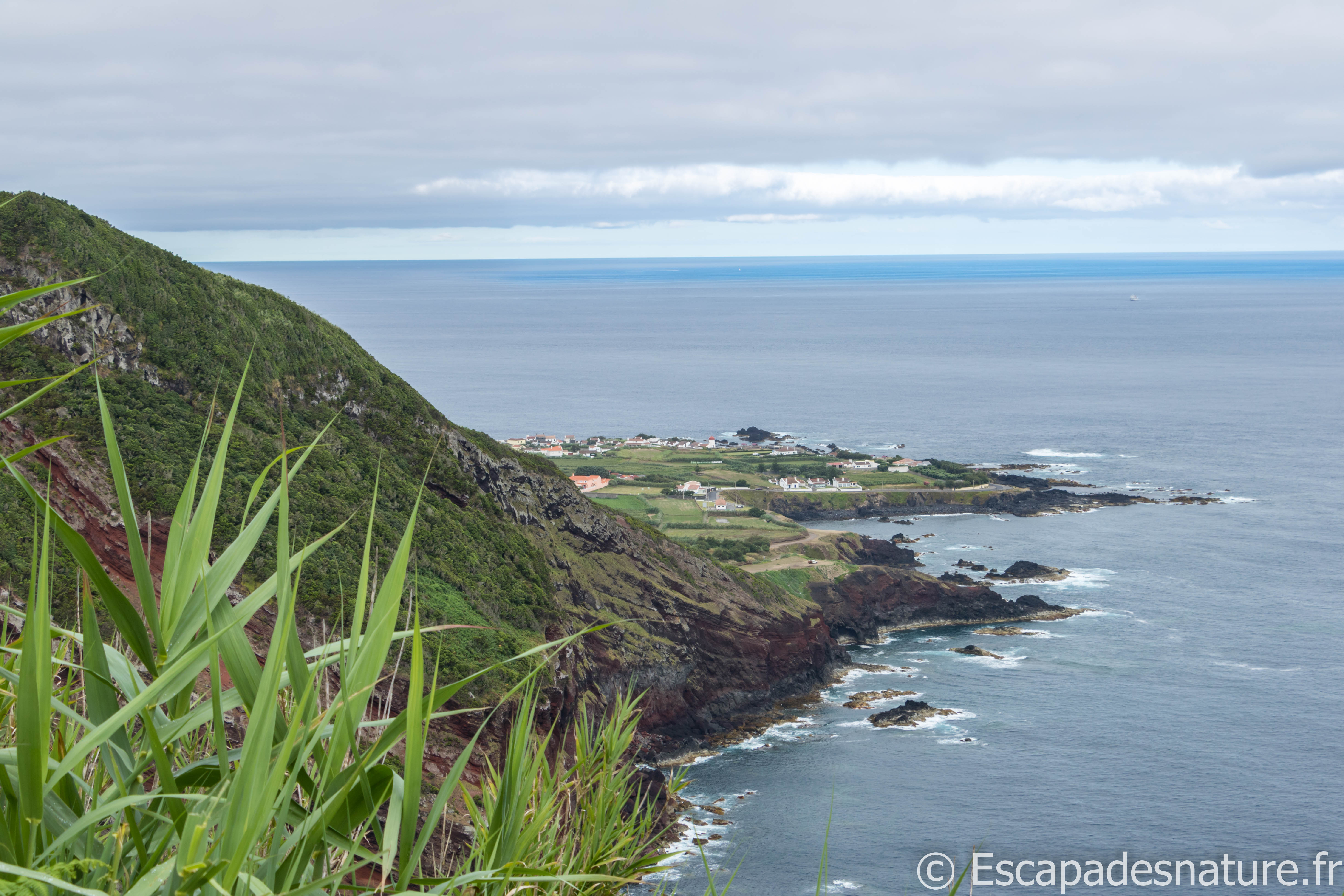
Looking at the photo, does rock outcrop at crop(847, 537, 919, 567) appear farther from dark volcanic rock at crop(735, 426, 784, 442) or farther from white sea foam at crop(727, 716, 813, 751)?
dark volcanic rock at crop(735, 426, 784, 442)

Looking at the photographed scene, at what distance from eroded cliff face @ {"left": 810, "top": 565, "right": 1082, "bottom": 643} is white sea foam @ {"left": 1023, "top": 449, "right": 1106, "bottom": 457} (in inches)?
2026

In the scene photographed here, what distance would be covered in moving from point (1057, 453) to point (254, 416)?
97.0 m

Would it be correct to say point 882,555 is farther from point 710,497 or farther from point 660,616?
point 660,616

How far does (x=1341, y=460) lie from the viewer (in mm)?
108250

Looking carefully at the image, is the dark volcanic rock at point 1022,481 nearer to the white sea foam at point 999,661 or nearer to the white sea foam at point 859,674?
the white sea foam at point 999,661

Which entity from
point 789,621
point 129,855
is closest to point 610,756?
point 129,855

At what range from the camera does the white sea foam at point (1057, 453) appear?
117562 mm

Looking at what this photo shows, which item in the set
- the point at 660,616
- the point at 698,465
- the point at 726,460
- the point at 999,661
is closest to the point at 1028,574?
the point at 999,661

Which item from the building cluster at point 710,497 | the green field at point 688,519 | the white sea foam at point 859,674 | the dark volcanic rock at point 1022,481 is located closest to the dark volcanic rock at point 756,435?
the building cluster at point 710,497

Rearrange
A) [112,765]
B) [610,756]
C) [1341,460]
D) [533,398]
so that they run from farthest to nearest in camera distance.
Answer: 1. [533,398]
2. [1341,460]
3. [610,756]
4. [112,765]

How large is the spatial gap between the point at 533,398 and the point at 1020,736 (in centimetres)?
12190

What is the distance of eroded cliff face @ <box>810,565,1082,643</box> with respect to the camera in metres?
67.6

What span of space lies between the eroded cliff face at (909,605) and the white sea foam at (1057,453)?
51.5 meters

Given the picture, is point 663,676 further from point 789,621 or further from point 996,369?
point 996,369
